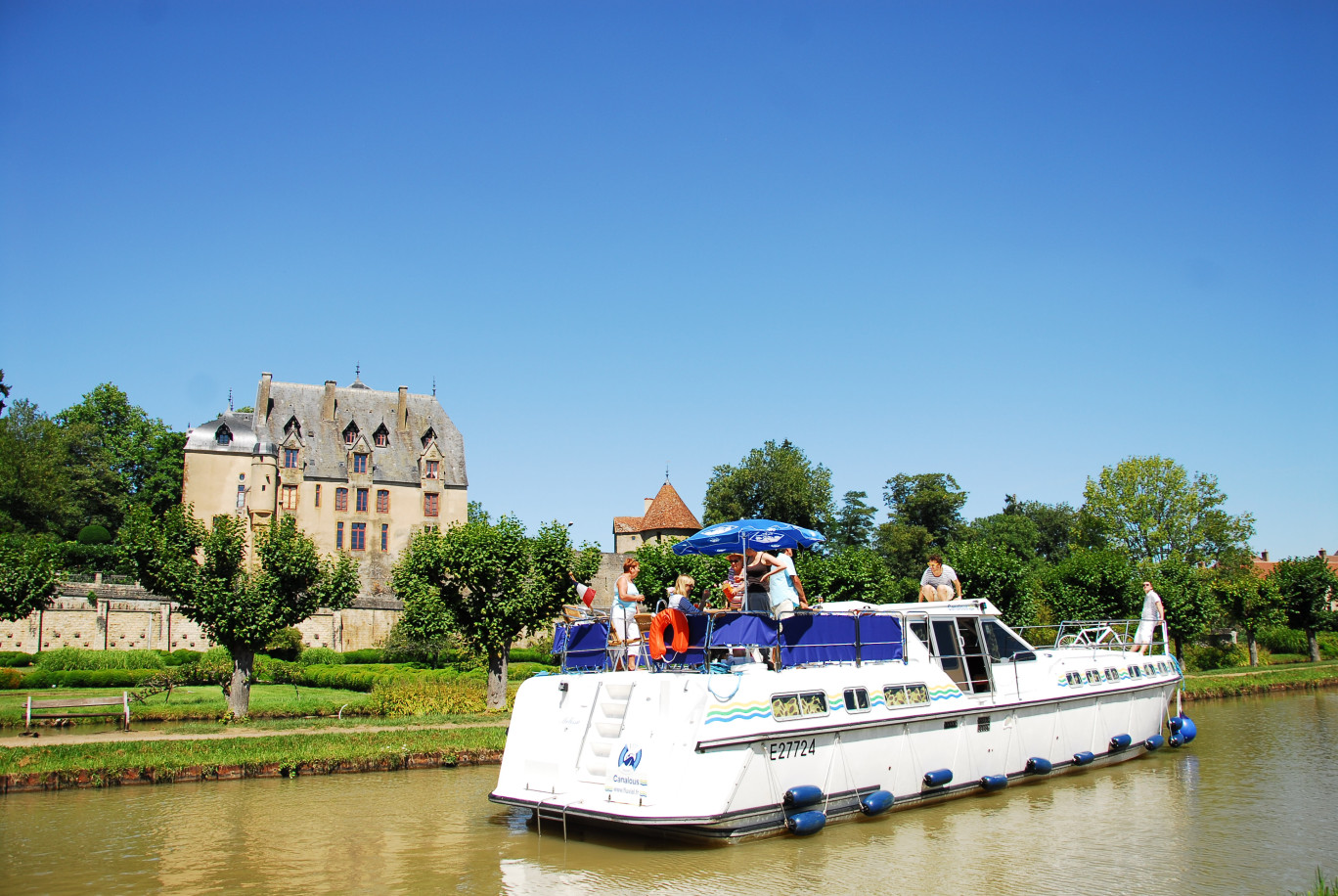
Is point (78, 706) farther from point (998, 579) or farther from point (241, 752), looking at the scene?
point (998, 579)

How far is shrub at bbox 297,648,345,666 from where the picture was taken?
4297cm

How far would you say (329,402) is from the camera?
209 ft

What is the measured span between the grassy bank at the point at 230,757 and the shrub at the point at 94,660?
2148cm

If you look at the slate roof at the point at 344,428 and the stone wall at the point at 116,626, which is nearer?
the stone wall at the point at 116,626

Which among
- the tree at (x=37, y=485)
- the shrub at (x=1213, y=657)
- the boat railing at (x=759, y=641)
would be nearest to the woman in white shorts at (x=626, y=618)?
the boat railing at (x=759, y=641)

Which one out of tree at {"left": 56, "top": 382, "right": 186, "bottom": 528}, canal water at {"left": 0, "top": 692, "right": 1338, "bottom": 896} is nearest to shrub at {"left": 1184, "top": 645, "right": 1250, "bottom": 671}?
canal water at {"left": 0, "top": 692, "right": 1338, "bottom": 896}

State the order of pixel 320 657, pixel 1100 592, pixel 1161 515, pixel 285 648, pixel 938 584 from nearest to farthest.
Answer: pixel 938 584, pixel 1100 592, pixel 285 648, pixel 320 657, pixel 1161 515

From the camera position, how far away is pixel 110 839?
1145 centimetres

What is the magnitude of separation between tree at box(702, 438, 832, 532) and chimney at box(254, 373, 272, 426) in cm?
2949

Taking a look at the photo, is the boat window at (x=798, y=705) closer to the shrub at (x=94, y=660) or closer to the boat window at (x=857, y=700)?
the boat window at (x=857, y=700)

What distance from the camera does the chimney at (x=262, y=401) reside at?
6068cm

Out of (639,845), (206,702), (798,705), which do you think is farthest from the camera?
(206,702)

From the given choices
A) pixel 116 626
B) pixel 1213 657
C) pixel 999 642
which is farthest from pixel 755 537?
pixel 116 626

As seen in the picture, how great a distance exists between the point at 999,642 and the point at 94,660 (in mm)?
35190
